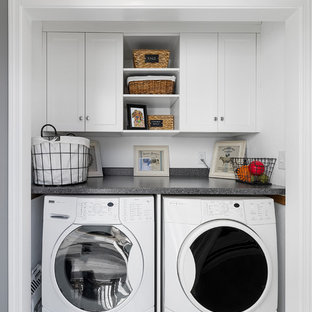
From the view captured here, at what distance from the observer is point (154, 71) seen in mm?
2043

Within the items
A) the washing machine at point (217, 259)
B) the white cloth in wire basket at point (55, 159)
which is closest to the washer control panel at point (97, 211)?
the white cloth in wire basket at point (55, 159)

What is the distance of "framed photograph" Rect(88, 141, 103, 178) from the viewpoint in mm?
2252

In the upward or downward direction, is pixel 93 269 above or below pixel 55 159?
below

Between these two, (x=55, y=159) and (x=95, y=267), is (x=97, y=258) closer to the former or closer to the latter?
(x=95, y=267)

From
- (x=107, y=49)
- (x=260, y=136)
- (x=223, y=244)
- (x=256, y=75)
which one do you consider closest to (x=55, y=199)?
(x=223, y=244)

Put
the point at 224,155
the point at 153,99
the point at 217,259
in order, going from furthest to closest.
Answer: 1. the point at 224,155
2. the point at 153,99
3. the point at 217,259

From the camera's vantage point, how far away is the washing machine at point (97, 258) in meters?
1.49

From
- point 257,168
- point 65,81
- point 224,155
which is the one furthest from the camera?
point 224,155

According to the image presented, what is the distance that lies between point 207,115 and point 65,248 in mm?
1463

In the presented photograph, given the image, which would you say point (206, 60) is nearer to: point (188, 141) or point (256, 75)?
point (256, 75)

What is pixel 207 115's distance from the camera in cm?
203

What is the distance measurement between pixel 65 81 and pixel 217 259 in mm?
1774

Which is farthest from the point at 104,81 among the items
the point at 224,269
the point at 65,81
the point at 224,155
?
the point at 224,269
